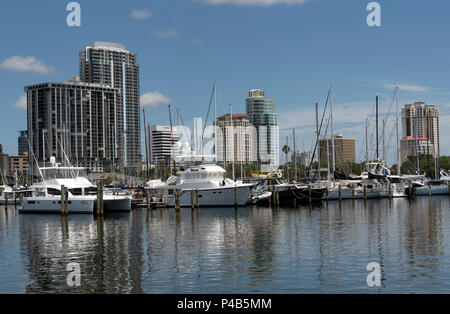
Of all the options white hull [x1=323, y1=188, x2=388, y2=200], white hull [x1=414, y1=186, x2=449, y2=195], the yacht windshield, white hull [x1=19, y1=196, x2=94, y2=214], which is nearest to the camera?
white hull [x1=19, y1=196, x2=94, y2=214]

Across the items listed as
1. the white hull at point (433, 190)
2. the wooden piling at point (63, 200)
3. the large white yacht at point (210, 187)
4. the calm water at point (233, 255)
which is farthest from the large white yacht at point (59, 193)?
the white hull at point (433, 190)

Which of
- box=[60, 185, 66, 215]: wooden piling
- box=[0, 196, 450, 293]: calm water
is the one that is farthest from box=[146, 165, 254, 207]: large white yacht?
box=[0, 196, 450, 293]: calm water

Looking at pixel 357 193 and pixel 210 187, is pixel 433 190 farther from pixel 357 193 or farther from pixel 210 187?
pixel 210 187

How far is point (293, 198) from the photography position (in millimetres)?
80750

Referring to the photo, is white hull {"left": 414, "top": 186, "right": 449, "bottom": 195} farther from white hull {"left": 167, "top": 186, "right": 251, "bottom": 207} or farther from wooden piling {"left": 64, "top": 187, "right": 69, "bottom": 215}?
wooden piling {"left": 64, "top": 187, "right": 69, "bottom": 215}

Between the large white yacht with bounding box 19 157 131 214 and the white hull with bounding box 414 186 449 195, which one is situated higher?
the large white yacht with bounding box 19 157 131 214

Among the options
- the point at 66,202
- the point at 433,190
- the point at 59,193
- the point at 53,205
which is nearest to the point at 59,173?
the point at 59,193

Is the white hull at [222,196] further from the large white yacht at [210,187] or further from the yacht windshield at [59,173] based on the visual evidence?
the yacht windshield at [59,173]

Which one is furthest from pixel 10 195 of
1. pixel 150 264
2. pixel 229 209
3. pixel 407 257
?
pixel 407 257

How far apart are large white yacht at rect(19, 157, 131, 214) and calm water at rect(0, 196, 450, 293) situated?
43.7ft

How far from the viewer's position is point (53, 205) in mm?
67062

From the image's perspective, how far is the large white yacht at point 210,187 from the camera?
71.8m

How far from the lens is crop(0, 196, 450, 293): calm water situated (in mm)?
23328

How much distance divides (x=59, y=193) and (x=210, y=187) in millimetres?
19697
